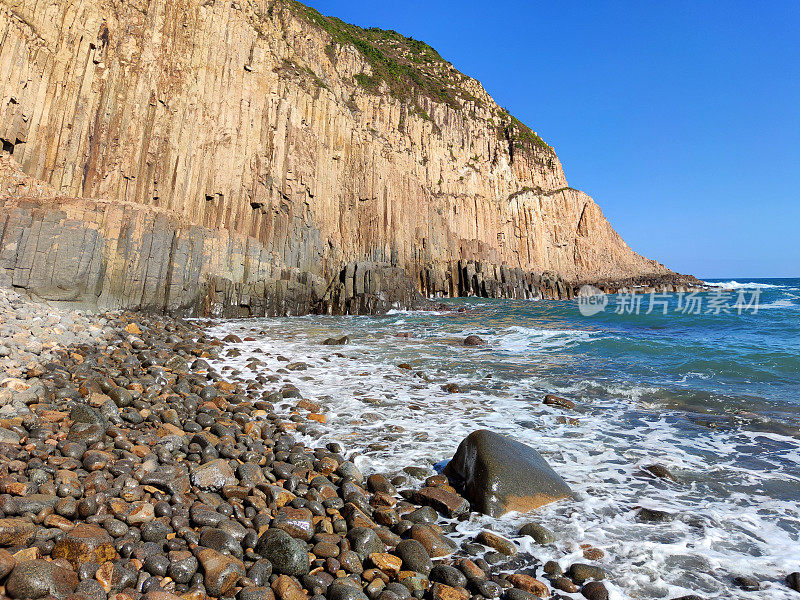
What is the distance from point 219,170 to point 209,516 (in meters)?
24.3

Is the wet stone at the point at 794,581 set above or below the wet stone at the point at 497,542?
above

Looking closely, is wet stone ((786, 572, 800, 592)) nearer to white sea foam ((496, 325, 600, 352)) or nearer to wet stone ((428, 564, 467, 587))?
wet stone ((428, 564, 467, 587))

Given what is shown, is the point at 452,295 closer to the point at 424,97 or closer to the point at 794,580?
the point at 424,97

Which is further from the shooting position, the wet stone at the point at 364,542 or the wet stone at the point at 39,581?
the wet stone at the point at 364,542

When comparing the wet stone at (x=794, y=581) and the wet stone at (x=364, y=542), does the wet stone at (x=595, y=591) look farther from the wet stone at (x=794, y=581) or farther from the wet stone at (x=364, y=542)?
the wet stone at (x=364, y=542)

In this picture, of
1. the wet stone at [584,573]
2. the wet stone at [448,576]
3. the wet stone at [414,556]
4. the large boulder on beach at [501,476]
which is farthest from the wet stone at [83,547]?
the wet stone at [584,573]

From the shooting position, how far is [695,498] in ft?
15.3

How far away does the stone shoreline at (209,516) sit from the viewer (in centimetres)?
292

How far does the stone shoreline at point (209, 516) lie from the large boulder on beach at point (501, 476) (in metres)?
0.26

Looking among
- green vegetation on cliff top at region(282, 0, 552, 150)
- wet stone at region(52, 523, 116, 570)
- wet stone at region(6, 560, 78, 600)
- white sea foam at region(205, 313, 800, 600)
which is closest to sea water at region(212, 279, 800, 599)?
white sea foam at region(205, 313, 800, 600)

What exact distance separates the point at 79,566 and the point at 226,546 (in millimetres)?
933

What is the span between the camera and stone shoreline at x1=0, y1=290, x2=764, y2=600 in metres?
2.92

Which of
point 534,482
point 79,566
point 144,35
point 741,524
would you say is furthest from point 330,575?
point 144,35

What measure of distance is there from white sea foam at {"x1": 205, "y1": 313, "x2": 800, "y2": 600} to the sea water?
20mm
